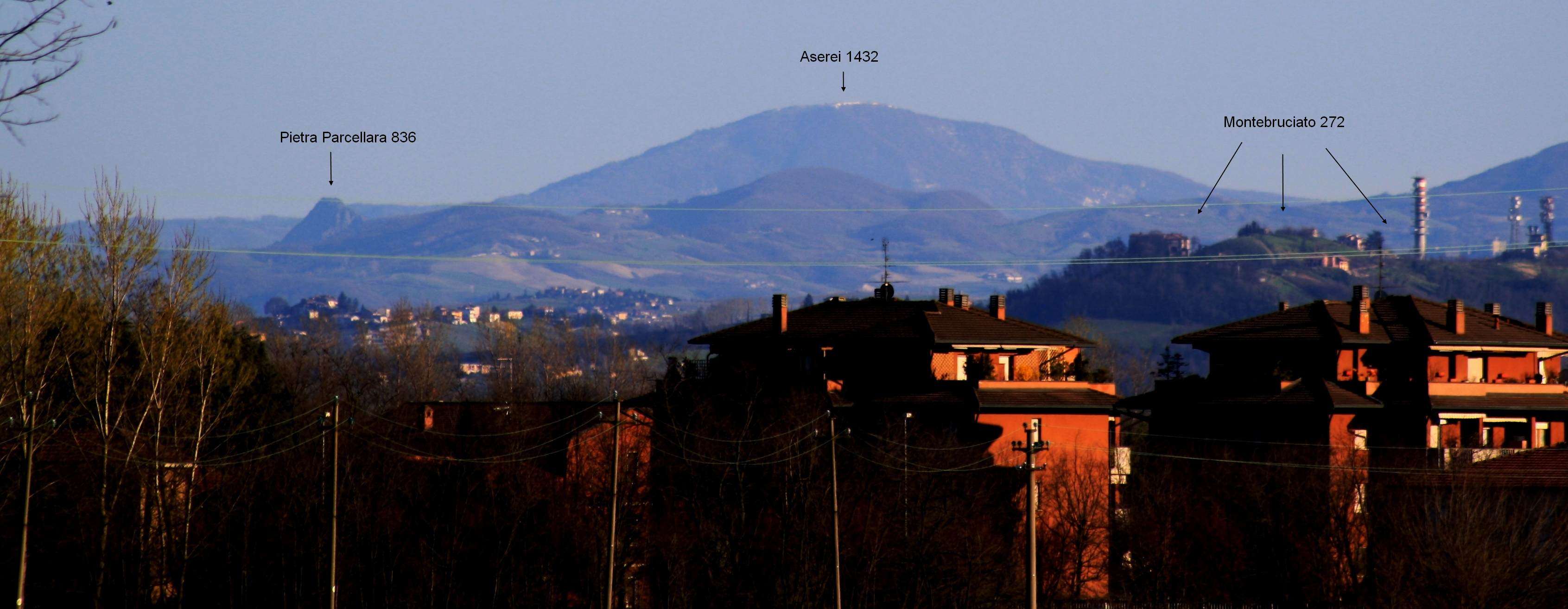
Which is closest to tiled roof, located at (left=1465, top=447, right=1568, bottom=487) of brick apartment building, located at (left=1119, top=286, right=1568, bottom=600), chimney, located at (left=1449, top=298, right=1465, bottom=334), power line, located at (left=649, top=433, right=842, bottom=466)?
brick apartment building, located at (left=1119, top=286, right=1568, bottom=600)

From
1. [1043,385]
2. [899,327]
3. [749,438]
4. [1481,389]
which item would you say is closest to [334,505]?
[749,438]

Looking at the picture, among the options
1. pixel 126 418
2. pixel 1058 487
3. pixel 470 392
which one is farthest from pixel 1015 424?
pixel 470 392

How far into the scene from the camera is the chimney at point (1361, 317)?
78.2 m

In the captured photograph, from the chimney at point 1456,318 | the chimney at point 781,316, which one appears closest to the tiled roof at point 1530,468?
the chimney at point 1456,318

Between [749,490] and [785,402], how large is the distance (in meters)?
6.69

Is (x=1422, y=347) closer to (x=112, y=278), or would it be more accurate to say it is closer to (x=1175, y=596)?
(x=1175, y=596)

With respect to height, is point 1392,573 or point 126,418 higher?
point 126,418

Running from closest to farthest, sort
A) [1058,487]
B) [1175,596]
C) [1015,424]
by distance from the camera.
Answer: [1175,596] → [1058,487] → [1015,424]

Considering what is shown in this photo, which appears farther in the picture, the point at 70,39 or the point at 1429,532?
the point at 1429,532

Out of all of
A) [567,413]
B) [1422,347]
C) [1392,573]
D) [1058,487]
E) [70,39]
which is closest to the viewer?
[70,39]

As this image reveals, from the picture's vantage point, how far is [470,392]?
17938 centimetres

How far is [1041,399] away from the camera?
7050 cm

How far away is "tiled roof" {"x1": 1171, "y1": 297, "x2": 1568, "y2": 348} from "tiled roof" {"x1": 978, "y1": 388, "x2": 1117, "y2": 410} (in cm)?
1133

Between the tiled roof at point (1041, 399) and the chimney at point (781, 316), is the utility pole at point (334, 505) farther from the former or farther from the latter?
the chimney at point (781, 316)
